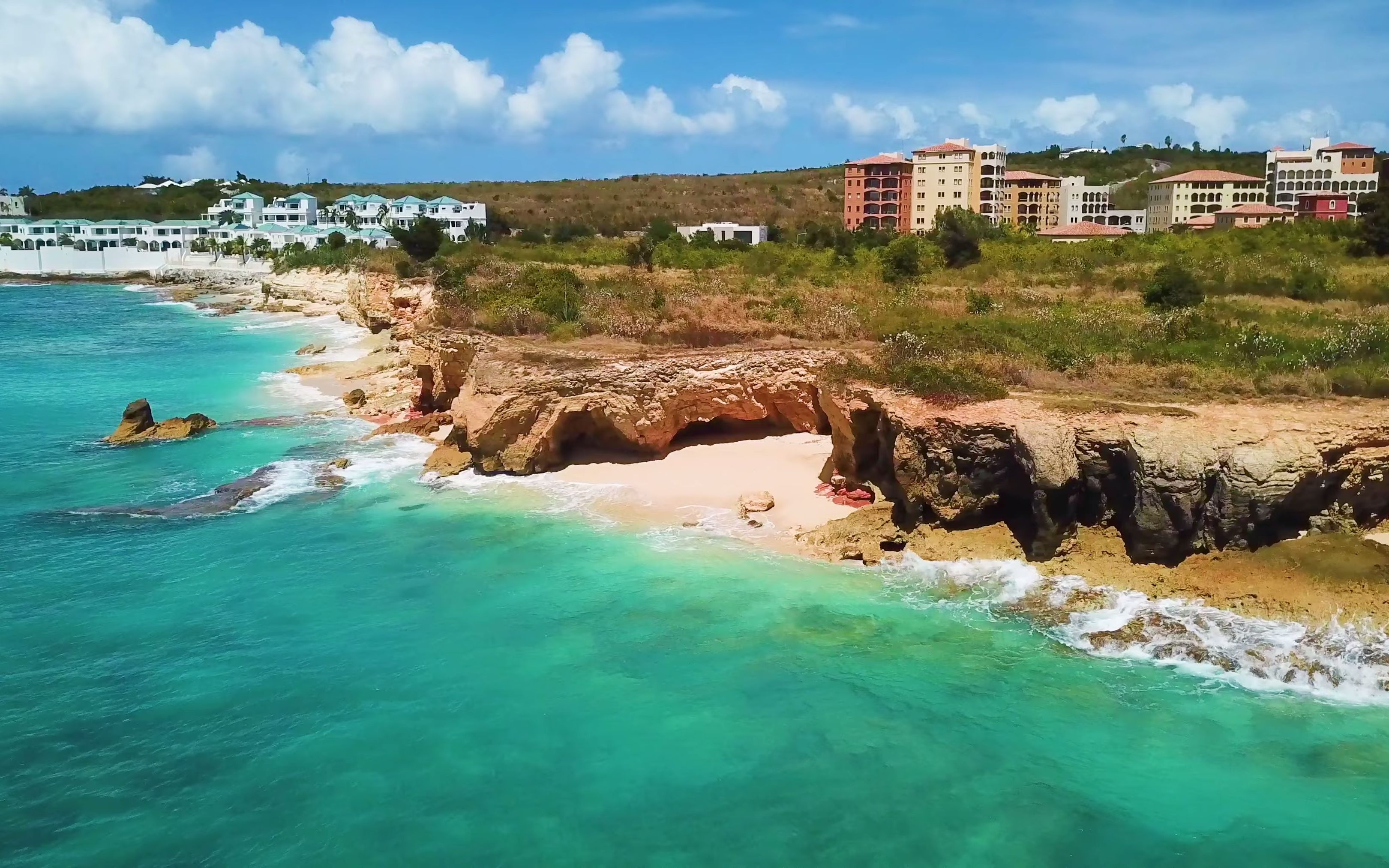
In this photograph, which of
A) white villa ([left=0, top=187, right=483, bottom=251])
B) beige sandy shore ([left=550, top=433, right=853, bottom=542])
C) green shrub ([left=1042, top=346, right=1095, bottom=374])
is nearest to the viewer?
green shrub ([left=1042, top=346, right=1095, bottom=374])

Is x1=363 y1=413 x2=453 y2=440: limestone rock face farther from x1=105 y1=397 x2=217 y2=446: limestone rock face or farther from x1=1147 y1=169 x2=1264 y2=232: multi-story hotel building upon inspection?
x1=1147 y1=169 x2=1264 y2=232: multi-story hotel building

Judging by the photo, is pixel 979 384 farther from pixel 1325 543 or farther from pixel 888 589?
pixel 1325 543

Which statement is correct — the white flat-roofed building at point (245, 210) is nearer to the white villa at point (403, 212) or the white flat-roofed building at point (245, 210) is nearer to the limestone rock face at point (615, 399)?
the white villa at point (403, 212)

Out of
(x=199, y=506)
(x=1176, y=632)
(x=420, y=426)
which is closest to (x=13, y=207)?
(x=420, y=426)

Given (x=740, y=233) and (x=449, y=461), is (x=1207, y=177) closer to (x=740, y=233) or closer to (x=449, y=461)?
(x=740, y=233)

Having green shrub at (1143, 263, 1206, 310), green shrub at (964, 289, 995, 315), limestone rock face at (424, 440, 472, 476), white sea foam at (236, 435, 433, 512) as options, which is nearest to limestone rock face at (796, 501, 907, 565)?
limestone rock face at (424, 440, 472, 476)

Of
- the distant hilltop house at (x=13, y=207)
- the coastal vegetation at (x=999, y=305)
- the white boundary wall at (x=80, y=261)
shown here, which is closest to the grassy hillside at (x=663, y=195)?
the distant hilltop house at (x=13, y=207)

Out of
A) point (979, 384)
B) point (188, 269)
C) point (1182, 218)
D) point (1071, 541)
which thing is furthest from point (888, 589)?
point (188, 269)
